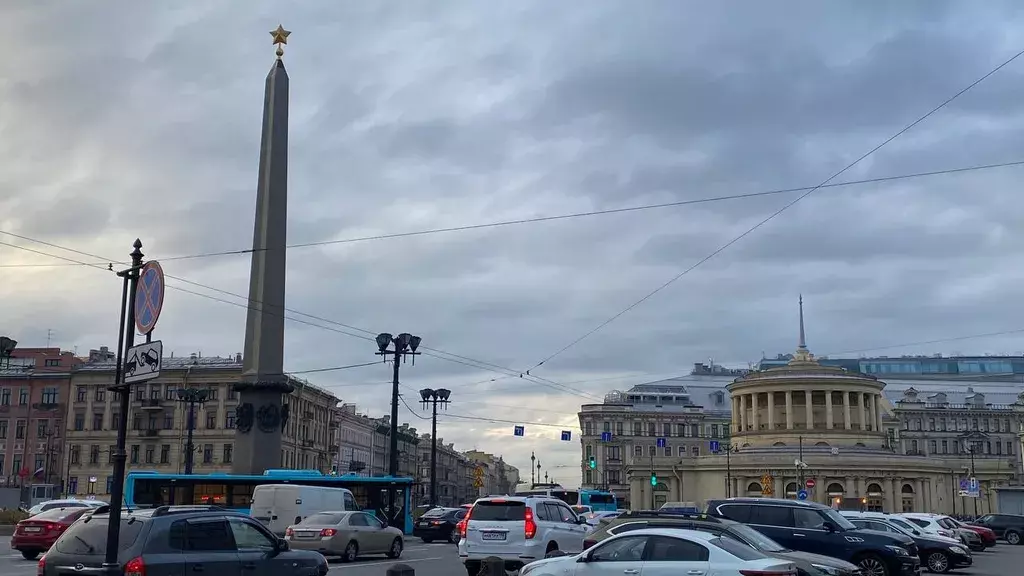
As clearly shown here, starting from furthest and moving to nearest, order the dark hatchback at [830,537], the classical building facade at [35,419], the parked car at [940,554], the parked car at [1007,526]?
the classical building facade at [35,419], the parked car at [1007,526], the parked car at [940,554], the dark hatchback at [830,537]

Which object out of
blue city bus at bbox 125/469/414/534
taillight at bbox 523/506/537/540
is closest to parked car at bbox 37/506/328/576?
taillight at bbox 523/506/537/540

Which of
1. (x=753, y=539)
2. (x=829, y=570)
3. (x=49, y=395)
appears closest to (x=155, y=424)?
(x=49, y=395)

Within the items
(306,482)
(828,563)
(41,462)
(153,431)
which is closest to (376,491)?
(306,482)

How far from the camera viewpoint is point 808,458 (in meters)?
90.1

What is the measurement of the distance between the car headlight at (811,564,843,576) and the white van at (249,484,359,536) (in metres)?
18.5

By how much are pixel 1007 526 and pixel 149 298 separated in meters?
52.7

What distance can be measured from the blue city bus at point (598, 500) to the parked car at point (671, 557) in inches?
1710

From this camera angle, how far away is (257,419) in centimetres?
3631

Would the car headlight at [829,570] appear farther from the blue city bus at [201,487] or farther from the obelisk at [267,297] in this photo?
the obelisk at [267,297]

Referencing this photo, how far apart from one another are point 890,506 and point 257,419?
6892 cm

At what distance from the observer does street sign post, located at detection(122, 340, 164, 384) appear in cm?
1179

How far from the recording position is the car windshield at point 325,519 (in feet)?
86.1

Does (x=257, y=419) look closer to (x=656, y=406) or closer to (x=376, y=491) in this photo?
(x=376, y=491)

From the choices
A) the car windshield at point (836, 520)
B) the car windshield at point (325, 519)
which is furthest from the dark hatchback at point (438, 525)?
the car windshield at point (836, 520)
